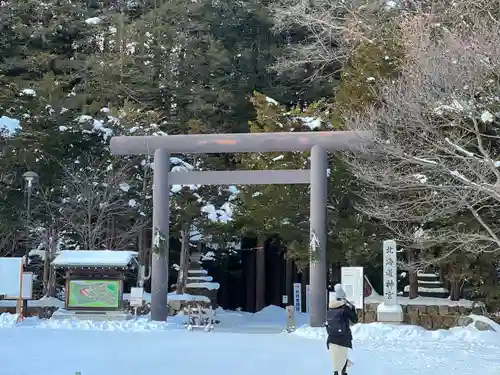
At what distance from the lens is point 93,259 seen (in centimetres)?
1862

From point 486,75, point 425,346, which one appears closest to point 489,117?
point 486,75

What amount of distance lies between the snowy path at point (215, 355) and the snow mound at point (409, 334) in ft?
1.19

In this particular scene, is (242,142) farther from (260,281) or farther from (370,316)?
(260,281)

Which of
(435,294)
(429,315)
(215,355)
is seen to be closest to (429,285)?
(435,294)

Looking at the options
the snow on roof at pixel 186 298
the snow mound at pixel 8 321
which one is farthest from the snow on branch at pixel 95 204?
the snow mound at pixel 8 321

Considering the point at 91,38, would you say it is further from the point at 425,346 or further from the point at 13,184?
the point at 425,346

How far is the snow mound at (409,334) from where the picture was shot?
1457 centimetres

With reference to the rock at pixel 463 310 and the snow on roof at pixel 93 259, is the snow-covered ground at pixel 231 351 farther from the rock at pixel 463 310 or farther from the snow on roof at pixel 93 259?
the rock at pixel 463 310

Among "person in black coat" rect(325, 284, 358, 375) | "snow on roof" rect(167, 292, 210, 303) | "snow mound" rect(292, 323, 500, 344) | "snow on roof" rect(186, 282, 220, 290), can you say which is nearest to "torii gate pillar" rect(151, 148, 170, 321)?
"snow mound" rect(292, 323, 500, 344)

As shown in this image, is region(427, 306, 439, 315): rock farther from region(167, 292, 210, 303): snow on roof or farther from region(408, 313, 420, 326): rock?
region(167, 292, 210, 303): snow on roof

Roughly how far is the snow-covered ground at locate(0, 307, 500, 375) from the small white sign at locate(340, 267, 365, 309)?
51.3 inches

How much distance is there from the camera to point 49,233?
971 inches

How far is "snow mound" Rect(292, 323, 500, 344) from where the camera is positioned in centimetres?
1457

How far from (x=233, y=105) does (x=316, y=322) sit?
12.8 metres
